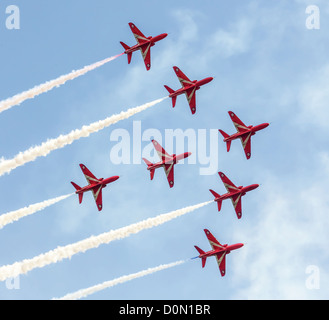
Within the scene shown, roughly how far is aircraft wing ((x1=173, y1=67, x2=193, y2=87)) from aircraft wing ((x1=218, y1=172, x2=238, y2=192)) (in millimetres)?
14337

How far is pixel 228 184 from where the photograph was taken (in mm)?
141125

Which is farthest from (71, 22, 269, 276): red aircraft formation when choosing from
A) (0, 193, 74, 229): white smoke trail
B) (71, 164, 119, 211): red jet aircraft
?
(0, 193, 74, 229): white smoke trail

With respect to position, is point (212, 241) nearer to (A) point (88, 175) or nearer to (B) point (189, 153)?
(B) point (189, 153)

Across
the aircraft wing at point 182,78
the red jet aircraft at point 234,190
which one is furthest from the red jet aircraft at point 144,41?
the red jet aircraft at point 234,190

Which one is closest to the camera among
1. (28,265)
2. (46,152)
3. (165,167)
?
(28,265)

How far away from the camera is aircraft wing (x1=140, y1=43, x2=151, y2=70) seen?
5517 inches

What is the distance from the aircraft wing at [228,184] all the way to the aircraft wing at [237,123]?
24.4ft

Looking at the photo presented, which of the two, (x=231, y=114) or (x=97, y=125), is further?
(x=231, y=114)

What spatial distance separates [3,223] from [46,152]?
12.7 metres

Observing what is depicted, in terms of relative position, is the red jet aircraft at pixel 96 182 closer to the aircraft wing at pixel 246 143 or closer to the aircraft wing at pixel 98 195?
the aircraft wing at pixel 98 195

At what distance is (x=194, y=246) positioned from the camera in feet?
441

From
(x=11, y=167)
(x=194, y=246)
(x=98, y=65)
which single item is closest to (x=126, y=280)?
(x=194, y=246)

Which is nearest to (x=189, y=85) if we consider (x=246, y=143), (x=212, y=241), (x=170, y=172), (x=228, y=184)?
(x=246, y=143)

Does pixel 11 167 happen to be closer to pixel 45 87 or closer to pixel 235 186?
pixel 45 87
